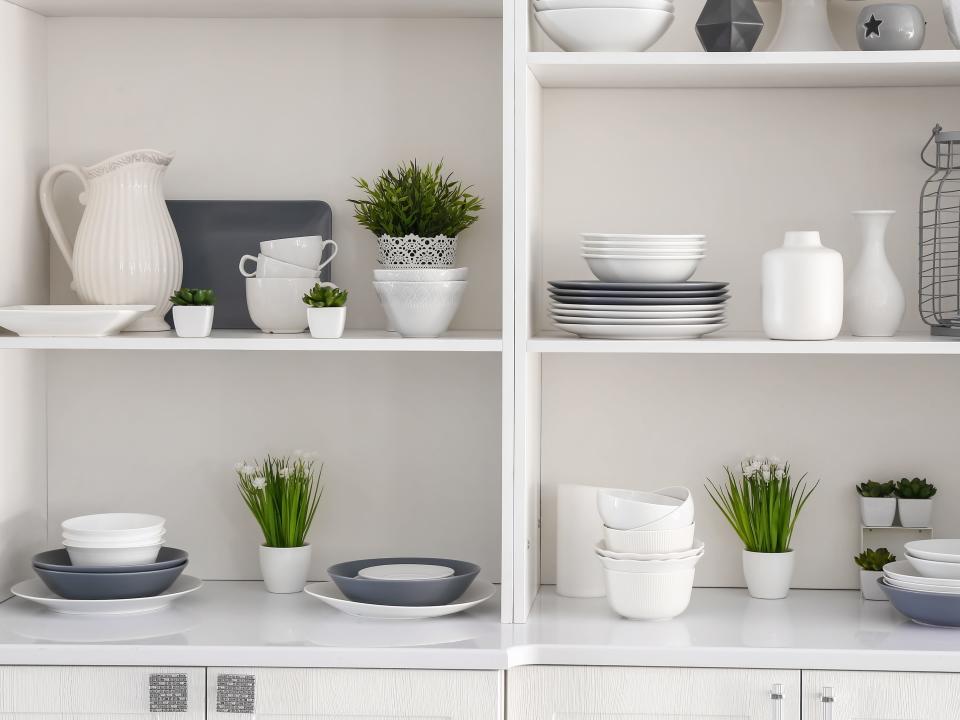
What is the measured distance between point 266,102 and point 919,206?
3.94ft

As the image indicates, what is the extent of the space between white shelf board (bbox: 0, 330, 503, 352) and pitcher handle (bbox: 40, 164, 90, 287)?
210 mm

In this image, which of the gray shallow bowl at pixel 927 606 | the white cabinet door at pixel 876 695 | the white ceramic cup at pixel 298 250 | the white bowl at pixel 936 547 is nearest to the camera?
the white cabinet door at pixel 876 695

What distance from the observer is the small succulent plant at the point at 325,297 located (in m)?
1.78

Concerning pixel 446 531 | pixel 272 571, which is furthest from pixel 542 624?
pixel 272 571

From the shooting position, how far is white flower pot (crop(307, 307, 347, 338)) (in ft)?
5.79

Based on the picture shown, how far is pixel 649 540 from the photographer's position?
1771 mm

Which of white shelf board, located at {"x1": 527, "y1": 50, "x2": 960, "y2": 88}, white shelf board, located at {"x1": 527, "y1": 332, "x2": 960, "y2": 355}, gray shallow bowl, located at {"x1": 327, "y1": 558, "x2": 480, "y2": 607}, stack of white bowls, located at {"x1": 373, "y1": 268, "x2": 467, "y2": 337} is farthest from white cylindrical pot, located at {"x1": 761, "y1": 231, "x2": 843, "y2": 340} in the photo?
gray shallow bowl, located at {"x1": 327, "y1": 558, "x2": 480, "y2": 607}

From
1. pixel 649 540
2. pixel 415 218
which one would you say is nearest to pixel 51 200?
pixel 415 218

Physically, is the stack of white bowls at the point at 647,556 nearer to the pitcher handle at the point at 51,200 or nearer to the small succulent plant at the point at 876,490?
the small succulent plant at the point at 876,490

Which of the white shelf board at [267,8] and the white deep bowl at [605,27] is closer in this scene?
the white deep bowl at [605,27]

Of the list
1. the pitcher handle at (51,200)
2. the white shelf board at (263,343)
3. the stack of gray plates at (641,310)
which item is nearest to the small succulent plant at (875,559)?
the stack of gray plates at (641,310)

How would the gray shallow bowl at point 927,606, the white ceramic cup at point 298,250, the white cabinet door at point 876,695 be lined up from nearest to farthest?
the white cabinet door at point 876,695 → the gray shallow bowl at point 927,606 → the white ceramic cup at point 298,250

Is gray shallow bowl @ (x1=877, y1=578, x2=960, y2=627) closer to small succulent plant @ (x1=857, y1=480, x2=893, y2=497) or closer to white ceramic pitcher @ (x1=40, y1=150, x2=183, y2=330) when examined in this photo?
small succulent plant @ (x1=857, y1=480, x2=893, y2=497)

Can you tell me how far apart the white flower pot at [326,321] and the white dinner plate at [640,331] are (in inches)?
14.1
